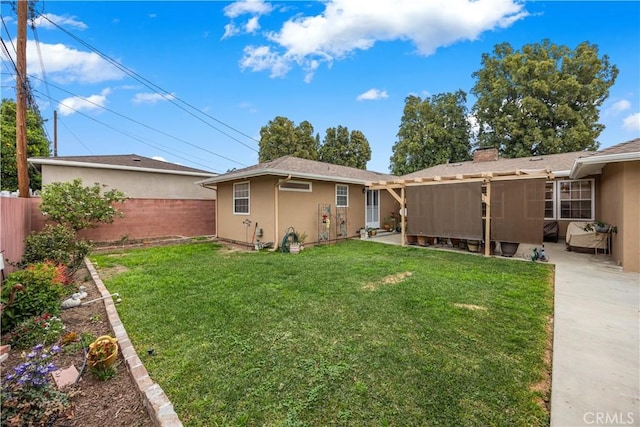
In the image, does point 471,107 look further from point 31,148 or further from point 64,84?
point 31,148

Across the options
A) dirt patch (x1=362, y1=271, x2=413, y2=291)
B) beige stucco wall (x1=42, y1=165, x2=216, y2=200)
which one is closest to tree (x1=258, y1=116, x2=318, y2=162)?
beige stucco wall (x1=42, y1=165, x2=216, y2=200)

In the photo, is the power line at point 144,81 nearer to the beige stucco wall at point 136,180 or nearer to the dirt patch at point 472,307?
the beige stucco wall at point 136,180

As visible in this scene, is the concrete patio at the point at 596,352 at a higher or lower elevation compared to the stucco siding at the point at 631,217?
lower

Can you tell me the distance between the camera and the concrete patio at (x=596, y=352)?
6.72ft

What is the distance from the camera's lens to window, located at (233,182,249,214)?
10.1 metres

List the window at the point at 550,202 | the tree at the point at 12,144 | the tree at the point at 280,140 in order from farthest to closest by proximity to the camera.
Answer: the tree at the point at 280,140 < the tree at the point at 12,144 < the window at the point at 550,202

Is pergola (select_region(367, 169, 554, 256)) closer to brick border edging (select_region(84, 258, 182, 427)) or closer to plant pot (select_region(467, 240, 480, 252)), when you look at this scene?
plant pot (select_region(467, 240, 480, 252))

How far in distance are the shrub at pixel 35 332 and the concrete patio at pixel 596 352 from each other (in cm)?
488

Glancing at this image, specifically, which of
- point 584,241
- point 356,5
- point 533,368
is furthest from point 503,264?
point 356,5

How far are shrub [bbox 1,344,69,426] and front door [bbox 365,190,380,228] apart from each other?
36.4ft

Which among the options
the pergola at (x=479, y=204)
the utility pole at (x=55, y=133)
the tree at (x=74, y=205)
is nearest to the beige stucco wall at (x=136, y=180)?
the tree at (x=74, y=205)

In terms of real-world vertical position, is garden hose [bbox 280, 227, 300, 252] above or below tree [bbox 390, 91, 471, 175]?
below

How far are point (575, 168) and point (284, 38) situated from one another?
11771mm

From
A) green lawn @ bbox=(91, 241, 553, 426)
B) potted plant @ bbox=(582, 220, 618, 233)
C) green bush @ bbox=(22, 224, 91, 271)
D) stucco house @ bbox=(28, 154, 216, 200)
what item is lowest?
green lawn @ bbox=(91, 241, 553, 426)
